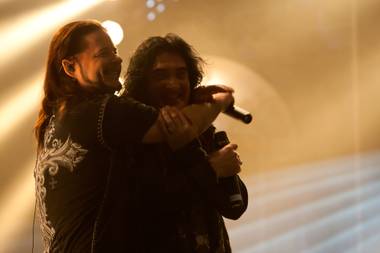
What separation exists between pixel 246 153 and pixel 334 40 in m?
0.79

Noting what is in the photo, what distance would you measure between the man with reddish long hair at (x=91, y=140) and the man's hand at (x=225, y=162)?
0.05 m

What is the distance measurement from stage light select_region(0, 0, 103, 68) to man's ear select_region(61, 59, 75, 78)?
2.85 ft

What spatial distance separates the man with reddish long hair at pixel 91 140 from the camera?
3.03 feet

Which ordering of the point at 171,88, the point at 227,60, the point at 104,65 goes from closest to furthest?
the point at 104,65, the point at 171,88, the point at 227,60

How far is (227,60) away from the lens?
2.35m

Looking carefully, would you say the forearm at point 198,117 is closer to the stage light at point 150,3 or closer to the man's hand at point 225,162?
the man's hand at point 225,162

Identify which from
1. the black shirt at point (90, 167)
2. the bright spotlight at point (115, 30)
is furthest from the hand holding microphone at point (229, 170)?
the bright spotlight at point (115, 30)

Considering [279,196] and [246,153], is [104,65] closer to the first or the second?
[246,153]

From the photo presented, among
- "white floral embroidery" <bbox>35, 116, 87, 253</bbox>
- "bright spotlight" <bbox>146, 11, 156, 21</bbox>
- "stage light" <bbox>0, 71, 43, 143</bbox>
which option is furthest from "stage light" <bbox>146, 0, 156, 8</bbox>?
"white floral embroidery" <bbox>35, 116, 87, 253</bbox>

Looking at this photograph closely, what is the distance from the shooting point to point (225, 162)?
1.10 m

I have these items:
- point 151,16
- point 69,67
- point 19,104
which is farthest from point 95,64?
point 151,16

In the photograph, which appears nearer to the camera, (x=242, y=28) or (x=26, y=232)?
(x=26, y=232)

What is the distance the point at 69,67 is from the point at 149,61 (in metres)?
0.32

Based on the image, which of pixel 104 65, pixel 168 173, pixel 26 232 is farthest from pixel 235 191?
pixel 26 232
